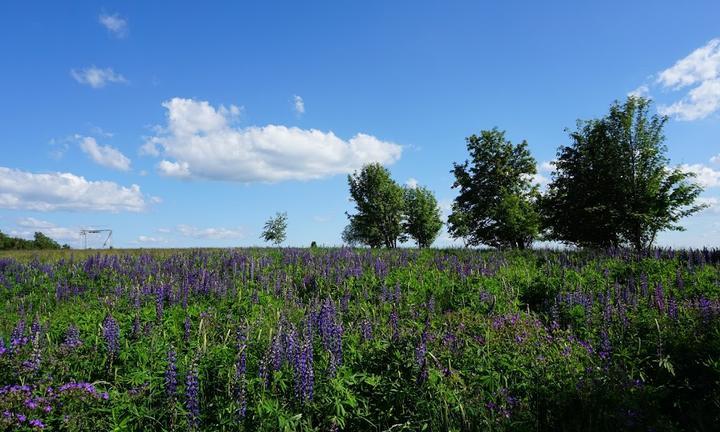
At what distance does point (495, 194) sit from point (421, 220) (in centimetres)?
2328

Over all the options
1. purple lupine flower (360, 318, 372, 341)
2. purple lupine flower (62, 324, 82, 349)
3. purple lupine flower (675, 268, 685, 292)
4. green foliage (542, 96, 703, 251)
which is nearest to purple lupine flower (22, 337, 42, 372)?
purple lupine flower (62, 324, 82, 349)

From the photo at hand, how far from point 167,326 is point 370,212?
5197 cm

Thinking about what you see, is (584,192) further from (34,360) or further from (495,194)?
(34,360)

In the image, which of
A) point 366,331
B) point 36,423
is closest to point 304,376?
point 366,331

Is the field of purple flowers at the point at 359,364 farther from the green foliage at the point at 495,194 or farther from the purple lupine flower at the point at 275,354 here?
the green foliage at the point at 495,194

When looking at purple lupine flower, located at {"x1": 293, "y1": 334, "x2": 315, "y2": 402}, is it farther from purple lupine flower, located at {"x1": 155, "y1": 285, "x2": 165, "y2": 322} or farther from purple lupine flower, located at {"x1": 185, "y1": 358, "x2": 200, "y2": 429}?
purple lupine flower, located at {"x1": 155, "y1": 285, "x2": 165, "y2": 322}

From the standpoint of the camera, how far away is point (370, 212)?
5909cm

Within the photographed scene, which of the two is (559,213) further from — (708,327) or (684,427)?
(684,427)

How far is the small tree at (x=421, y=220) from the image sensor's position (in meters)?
62.7

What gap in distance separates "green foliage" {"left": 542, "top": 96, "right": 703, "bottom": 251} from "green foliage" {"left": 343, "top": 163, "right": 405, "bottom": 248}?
27247mm

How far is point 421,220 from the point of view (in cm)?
6291

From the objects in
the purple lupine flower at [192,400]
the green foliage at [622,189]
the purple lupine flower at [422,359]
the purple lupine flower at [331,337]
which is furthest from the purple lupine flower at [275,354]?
the green foliage at [622,189]

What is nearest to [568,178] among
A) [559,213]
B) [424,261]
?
[559,213]

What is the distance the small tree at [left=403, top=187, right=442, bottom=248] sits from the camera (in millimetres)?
62688
